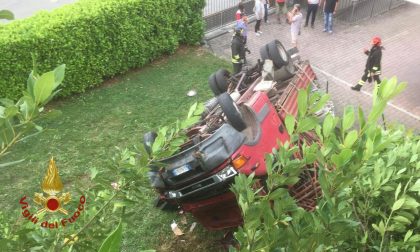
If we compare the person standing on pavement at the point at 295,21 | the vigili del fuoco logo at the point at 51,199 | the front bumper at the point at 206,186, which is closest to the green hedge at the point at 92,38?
the person standing on pavement at the point at 295,21

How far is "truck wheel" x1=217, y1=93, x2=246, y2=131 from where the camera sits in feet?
17.8

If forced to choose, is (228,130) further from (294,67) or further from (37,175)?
(37,175)

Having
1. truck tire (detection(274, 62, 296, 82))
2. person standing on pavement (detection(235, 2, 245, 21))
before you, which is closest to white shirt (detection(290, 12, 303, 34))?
person standing on pavement (detection(235, 2, 245, 21))

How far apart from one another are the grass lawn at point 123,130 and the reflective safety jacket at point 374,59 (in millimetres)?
3338

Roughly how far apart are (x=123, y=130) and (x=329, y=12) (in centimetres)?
684

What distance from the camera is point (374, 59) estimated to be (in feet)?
30.0

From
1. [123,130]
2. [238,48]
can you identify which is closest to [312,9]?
[238,48]

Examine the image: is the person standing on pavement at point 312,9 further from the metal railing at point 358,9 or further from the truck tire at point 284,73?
the truck tire at point 284,73

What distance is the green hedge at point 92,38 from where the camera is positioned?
8.92 meters

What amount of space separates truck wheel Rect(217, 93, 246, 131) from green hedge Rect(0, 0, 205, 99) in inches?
197

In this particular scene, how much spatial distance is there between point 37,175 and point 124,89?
3.21 metres

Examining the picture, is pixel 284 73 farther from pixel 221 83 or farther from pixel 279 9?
pixel 279 9

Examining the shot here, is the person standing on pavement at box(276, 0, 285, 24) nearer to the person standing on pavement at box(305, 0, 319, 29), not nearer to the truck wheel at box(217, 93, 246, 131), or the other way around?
Result: the person standing on pavement at box(305, 0, 319, 29)

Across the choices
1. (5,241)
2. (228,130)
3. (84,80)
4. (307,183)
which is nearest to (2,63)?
(84,80)
